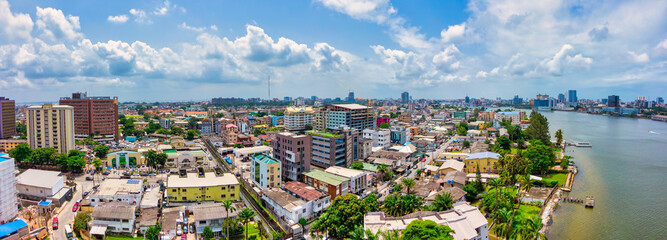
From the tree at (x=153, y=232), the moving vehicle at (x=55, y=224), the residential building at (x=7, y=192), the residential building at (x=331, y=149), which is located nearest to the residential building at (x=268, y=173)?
the residential building at (x=331, y=149)

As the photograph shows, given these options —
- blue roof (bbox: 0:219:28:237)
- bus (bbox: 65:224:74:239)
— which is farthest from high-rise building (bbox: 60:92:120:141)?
bus (bbox: 65:224:74:239)

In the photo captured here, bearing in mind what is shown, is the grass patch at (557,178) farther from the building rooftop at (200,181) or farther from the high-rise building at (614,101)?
the high-rise building at (614,101)

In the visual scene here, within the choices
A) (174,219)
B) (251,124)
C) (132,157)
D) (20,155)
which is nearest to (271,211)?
(174,219)

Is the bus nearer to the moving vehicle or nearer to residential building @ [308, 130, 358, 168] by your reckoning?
the moving vehicle

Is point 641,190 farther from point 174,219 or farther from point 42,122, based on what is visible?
point 42,122

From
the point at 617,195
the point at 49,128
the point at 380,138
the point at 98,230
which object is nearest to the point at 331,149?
the point at 380,138

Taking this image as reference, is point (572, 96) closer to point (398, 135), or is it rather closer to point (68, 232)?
point (398, 135)
